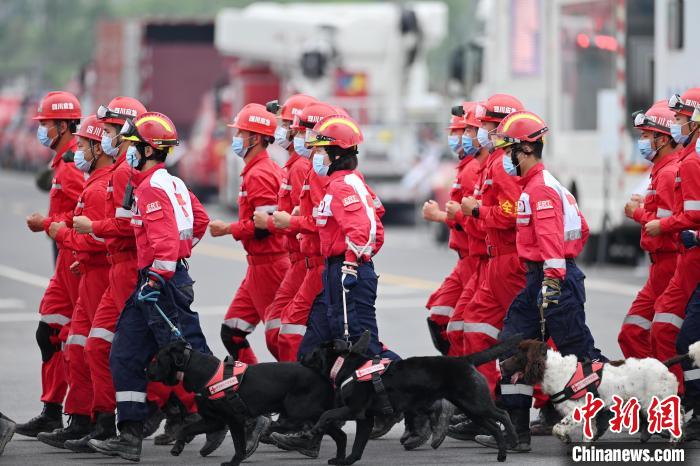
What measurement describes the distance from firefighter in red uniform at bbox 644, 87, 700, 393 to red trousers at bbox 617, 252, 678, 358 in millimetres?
261

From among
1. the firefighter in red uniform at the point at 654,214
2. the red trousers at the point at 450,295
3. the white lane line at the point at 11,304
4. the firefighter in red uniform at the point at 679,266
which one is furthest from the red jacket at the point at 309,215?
the white lane line at the point at 11,304

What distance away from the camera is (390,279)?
76.5ft

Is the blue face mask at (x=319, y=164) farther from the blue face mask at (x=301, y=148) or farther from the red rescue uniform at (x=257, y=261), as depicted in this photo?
the red rescue uniform at (x=257, y=261)

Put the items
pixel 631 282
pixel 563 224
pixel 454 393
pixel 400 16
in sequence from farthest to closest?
pixel 400 16 → pixel 631 282 → pixel 563 224 → pixel 454 393

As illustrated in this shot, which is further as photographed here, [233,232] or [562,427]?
[233,232]

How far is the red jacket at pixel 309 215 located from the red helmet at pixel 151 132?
1.07 meters

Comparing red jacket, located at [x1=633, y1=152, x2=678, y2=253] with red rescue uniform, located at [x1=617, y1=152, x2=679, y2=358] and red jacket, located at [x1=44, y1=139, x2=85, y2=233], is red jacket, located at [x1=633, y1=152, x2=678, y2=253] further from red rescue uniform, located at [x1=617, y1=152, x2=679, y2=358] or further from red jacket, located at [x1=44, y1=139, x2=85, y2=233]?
red jacket, located at [x1=44, y1=139, x2=85, y2=233]

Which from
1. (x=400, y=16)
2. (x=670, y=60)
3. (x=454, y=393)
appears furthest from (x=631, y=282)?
(x=400, y=16)

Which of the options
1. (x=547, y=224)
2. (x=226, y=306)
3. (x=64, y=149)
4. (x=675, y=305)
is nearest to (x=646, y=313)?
(x=675, y=305)

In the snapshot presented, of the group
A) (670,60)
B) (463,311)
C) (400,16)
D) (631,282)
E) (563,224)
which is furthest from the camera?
(400,16)

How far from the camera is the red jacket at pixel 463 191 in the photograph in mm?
12641

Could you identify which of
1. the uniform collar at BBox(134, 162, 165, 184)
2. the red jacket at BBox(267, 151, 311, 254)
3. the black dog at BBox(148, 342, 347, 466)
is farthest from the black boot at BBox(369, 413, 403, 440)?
the uniform collar at BBox(134, 162, 165, 184)

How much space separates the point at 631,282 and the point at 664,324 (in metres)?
10.6

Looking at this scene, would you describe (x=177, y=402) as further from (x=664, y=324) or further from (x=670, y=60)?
(x=670, y=60)
